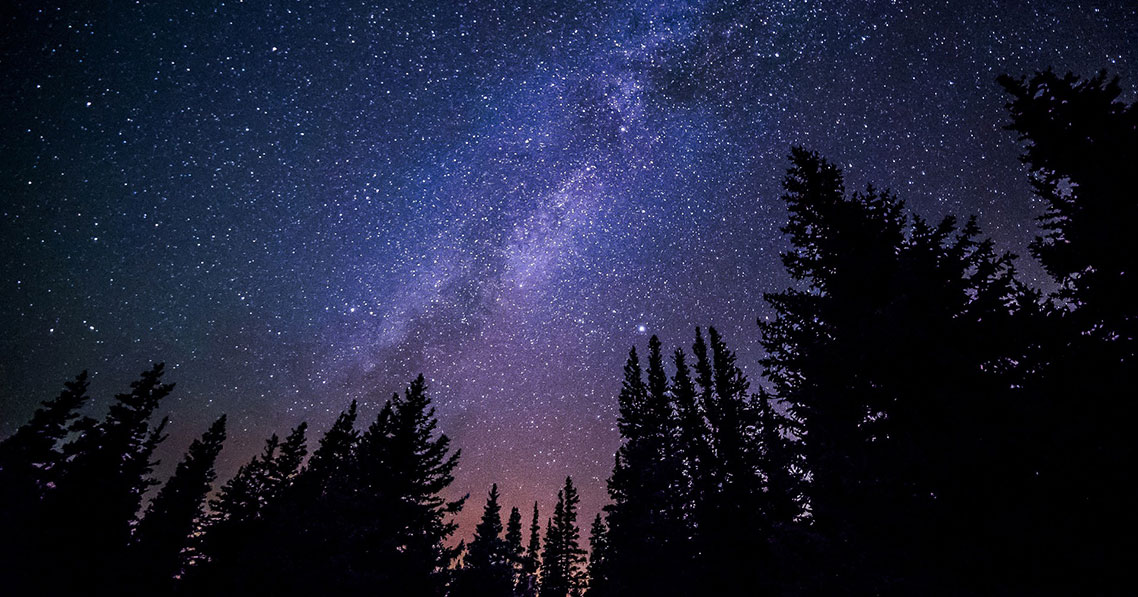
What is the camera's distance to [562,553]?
42688 millimetres

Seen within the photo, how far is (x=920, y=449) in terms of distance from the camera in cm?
611

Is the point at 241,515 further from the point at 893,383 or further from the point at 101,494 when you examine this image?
the point at 893,383

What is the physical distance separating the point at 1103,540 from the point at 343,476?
20.4 metres

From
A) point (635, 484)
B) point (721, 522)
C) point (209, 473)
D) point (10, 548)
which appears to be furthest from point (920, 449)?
point (209, 473)

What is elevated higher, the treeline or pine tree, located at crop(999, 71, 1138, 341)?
pine tree, located at crop(999, 71, 1138, 341)

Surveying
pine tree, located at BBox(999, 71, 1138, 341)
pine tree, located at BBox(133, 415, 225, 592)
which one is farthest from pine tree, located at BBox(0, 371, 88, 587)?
pine tree, located at BBox(999, 71, 1138, 341)

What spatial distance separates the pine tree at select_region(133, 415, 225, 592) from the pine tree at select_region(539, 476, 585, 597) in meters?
29.5

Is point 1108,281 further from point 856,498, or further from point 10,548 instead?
point 10,548

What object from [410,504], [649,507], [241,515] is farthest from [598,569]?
[241,515]

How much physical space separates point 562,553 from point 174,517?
32707mm

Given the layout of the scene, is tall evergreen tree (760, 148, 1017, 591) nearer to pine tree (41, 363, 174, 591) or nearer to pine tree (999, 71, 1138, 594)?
Result: pine tree (999, 71, 1138, 594)

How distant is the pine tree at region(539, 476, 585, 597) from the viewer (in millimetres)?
40656

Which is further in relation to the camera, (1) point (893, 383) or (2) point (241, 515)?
(2) point (241, 515)

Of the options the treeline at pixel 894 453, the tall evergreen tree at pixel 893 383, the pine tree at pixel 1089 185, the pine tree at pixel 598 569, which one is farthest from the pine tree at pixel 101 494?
the pine tree at pixel 1089 185
